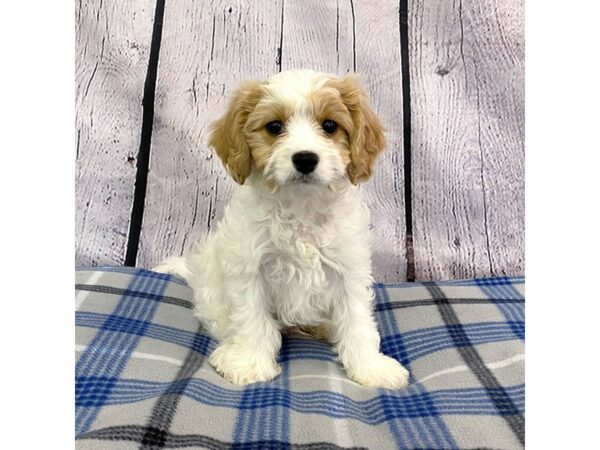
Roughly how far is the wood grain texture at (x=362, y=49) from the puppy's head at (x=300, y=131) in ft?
3.41

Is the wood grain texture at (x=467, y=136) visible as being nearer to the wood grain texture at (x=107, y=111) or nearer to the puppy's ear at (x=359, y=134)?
the puppy's ear at (x=359, y=134)

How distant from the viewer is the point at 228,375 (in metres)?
2.41

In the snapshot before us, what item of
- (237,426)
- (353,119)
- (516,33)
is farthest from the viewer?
(516,33)

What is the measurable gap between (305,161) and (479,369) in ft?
3.59

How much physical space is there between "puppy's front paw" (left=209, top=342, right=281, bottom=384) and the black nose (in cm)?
81

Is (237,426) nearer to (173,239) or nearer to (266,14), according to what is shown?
(173,239)

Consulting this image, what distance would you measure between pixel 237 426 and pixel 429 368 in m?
0.90

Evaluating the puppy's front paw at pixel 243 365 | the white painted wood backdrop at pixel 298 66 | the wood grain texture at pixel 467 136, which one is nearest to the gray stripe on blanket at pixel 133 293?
the white painted wood backdrop at pixel 298 66

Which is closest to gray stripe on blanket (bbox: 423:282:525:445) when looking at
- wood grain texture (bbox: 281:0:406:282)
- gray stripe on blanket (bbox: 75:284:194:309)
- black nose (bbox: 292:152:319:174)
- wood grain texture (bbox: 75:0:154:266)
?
wood grain texture (bbox: 281:0:406:282)

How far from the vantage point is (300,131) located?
226cm

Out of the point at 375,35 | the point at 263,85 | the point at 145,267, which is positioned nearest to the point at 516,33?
the point at 375,35

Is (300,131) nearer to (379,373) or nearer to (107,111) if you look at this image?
(379,373)

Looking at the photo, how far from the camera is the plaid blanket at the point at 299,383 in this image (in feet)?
6.23

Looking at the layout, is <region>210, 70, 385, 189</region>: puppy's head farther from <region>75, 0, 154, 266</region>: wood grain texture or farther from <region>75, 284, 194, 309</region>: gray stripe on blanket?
<region>75, 0, 154, 266</region>: wood grain texture
